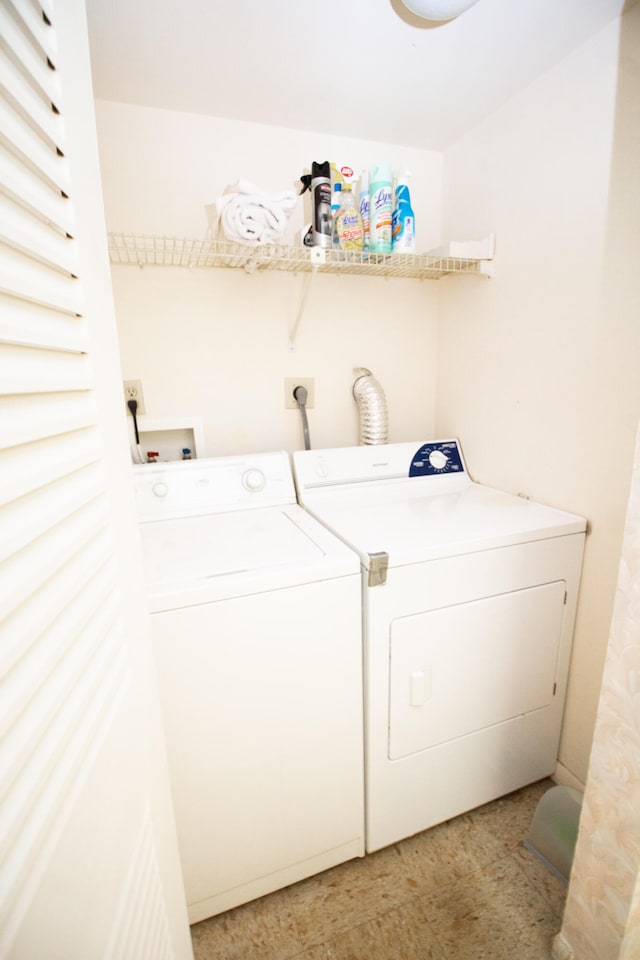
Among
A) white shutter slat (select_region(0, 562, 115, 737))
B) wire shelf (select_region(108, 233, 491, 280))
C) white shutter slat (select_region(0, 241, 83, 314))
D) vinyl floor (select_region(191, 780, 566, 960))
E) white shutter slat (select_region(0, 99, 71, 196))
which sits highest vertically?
wire shelf (select_region(108, 233, 491, 280))

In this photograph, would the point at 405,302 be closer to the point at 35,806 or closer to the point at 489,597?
the point at 489,597

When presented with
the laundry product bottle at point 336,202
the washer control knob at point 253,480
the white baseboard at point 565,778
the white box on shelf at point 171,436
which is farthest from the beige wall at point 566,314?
the white box on shelf at point 171,436

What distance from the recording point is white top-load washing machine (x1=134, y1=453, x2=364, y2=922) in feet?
3.28

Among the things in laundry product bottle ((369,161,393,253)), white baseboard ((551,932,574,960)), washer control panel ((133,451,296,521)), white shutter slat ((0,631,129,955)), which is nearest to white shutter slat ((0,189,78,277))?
white shutter slat ((0,631,129,955))

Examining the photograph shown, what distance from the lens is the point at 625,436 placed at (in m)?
1.23

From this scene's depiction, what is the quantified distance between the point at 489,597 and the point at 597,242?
3.64 ft

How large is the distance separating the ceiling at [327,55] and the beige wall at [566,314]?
0.42ft

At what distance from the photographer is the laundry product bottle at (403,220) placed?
1.48 metres

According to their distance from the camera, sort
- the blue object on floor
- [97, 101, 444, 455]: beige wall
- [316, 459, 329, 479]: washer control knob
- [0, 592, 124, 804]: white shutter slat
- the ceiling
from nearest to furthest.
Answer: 1. [0, 592, 124, 804]: white shutter slat
2. the ceiling
3. the blue object on floor
4. [97, 101, 444, 455]: beige wall
5. [316, 459, 329, 479]: washer control knob

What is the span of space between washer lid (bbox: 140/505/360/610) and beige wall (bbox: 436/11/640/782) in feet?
2.75

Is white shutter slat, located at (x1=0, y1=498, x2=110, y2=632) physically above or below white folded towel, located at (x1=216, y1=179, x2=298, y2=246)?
below

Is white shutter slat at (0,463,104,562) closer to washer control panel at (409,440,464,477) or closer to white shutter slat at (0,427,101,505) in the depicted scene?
white shutter slat at (0,427,101,505)

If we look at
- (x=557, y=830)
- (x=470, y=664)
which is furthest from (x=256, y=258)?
(x=557, y=830)

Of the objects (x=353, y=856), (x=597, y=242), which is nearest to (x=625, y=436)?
(x=597, y=242)
